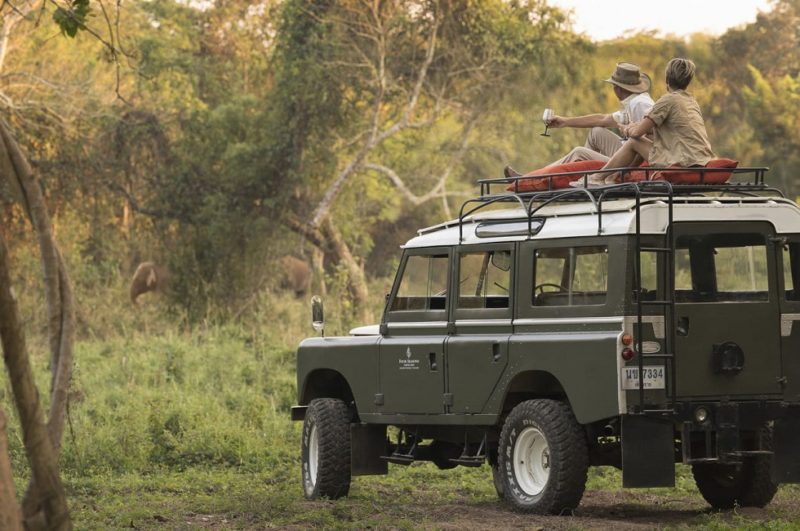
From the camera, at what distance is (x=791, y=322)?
1027cm

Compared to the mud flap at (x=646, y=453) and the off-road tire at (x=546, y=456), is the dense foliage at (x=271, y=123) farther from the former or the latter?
the mud flap at (x=646, y=453)

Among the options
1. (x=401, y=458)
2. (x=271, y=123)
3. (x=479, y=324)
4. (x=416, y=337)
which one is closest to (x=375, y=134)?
(x=271, y=123)

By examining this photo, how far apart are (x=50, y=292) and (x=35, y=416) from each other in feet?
2.13

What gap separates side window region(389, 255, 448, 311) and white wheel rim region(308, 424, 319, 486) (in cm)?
122

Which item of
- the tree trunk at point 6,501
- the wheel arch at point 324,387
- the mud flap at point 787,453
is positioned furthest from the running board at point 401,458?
the tree trunk at point 6,501

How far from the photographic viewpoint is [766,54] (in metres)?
39.4

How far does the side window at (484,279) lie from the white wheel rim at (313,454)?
6.08ft

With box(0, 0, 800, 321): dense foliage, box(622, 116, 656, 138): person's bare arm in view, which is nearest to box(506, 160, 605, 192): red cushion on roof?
box(622, 116, 656, 138): person's bare arm

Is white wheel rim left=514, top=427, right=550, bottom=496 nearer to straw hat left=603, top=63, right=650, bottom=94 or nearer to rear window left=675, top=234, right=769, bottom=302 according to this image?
rear window left=675, top=234, right=769, bottom=302

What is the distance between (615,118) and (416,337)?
2.18 metres

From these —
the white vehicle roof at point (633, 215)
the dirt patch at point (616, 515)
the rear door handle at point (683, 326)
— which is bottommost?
the dirt patch at point (616, 515)

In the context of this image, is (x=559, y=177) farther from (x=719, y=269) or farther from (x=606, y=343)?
(x=606, y=343)

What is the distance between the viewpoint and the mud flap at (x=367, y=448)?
39.4ft

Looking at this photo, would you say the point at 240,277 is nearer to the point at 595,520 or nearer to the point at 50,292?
the point at 595,520
